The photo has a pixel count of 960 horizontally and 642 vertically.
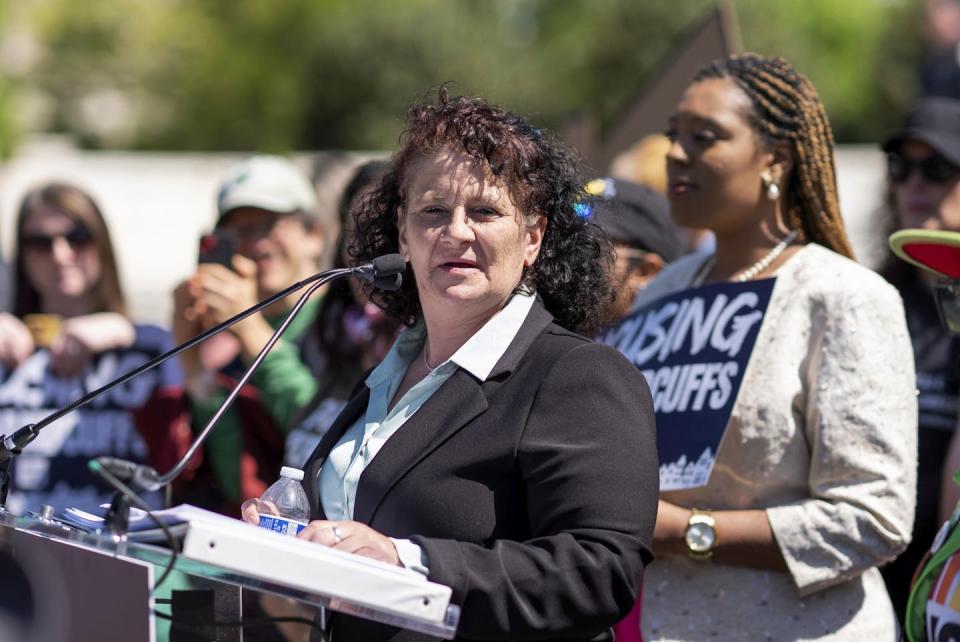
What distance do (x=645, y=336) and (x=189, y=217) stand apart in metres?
Result: 16.5

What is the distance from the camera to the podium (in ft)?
6.88

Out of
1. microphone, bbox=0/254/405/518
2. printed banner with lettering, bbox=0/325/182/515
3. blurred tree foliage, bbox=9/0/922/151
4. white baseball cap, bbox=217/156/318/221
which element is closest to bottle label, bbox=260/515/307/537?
microphone, bbox=0/254/405/518

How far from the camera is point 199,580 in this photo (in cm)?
233

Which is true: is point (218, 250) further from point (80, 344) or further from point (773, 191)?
point (773, 191)

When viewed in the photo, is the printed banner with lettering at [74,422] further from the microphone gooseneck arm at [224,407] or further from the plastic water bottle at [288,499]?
the microphone gooseneck arm at [224,407]

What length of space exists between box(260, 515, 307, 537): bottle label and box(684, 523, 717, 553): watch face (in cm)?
104

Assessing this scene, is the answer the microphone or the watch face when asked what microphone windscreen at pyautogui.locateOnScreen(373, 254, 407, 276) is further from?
the watch face

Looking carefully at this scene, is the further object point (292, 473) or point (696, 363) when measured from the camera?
point (696, 363)

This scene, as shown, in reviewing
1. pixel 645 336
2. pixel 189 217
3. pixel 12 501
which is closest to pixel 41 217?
pixel 12 501

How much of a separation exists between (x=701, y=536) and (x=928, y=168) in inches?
71.3

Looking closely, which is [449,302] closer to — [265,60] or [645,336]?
[645,336]

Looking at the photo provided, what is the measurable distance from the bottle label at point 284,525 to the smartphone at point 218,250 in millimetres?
2209

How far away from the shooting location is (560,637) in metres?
2.46

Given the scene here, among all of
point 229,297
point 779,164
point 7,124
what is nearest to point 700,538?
point 779,164
